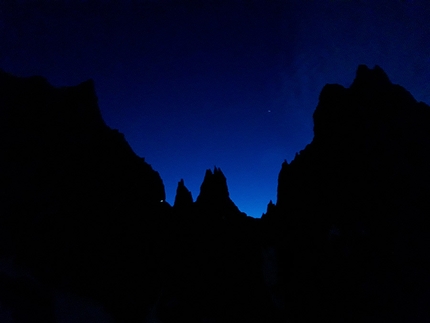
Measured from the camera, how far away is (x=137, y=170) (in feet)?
107

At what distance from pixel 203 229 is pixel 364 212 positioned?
749 inches

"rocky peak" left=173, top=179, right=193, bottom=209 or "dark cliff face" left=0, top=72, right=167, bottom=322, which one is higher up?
"rocky peak" left=173, top=179, right=193, bottom=209

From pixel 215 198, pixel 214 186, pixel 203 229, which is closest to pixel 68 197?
pixel 203 229

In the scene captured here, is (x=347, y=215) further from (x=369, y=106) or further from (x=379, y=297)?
(x=369, y=106)

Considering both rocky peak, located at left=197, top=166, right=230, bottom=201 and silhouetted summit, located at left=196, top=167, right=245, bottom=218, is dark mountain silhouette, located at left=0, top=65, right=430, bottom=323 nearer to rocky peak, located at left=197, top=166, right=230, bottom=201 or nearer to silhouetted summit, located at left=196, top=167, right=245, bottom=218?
silhouetted summit, located at left=196, top=167, right=245, bottom=218

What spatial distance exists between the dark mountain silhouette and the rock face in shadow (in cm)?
12

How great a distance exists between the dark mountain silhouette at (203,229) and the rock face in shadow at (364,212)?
4.6 inches

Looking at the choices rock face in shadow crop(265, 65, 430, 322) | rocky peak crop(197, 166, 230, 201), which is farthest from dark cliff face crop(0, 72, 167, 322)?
rock face in shadow crop(265, 65, 430, 322)

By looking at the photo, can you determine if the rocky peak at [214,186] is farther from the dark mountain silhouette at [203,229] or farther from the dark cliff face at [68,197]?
the dark cliff face at [68,197]

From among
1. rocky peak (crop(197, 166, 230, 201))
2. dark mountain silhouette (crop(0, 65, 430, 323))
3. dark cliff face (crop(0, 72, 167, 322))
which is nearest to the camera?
dark mountain silhouette (crop(0, 65, 430, 323))

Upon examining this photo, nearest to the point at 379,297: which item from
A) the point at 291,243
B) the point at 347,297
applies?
the point at 347,297

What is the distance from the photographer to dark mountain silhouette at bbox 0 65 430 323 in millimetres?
19828

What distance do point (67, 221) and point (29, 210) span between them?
121 inches

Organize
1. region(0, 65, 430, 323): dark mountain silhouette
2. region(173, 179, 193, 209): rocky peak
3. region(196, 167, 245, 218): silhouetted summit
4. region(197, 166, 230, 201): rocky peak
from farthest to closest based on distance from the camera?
1. region(197, 166, 230, 201): rocky peak
2. region(173, 179, 193, 209): rocky peak
3. region(196, 167, 245, 218): silhouetted summit
4. region(0, 65, 430, 323): dark mountain silhouette
